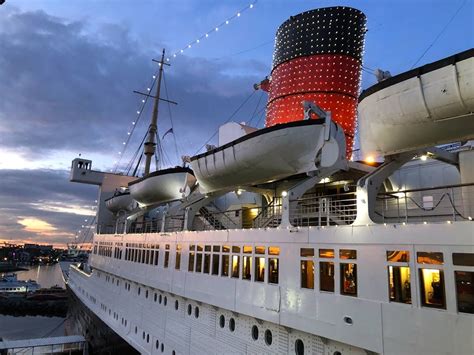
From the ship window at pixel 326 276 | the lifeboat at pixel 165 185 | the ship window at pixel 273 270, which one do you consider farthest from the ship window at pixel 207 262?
the lifeboat at pixel 165 185

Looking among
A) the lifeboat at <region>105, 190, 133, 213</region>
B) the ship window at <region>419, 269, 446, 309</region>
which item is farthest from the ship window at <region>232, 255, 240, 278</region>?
the lifeboat at <region>105, 190, 133, 213</region>

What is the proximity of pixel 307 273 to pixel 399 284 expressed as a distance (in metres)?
2.42

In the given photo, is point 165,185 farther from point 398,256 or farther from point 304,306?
point 398,256

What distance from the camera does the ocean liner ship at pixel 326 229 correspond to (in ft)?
22.4

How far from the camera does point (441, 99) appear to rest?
6.92 m

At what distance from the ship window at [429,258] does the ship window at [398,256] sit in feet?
0.71

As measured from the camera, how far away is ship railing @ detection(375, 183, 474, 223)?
29.2 ft

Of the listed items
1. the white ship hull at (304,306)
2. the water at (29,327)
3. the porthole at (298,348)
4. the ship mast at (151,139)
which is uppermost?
the ship mast at (151,139)

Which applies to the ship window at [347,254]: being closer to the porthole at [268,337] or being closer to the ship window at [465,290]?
the ship window at [465,290]

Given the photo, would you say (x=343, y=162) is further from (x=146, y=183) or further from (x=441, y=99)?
(x=146, y=183)

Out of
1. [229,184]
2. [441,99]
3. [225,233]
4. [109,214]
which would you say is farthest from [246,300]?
[109,214]

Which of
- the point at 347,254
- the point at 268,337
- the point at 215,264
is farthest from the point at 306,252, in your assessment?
the point at 215,264

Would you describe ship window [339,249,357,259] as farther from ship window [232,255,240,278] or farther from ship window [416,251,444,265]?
ship window [232,255,240,278]

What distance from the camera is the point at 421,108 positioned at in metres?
7.24
